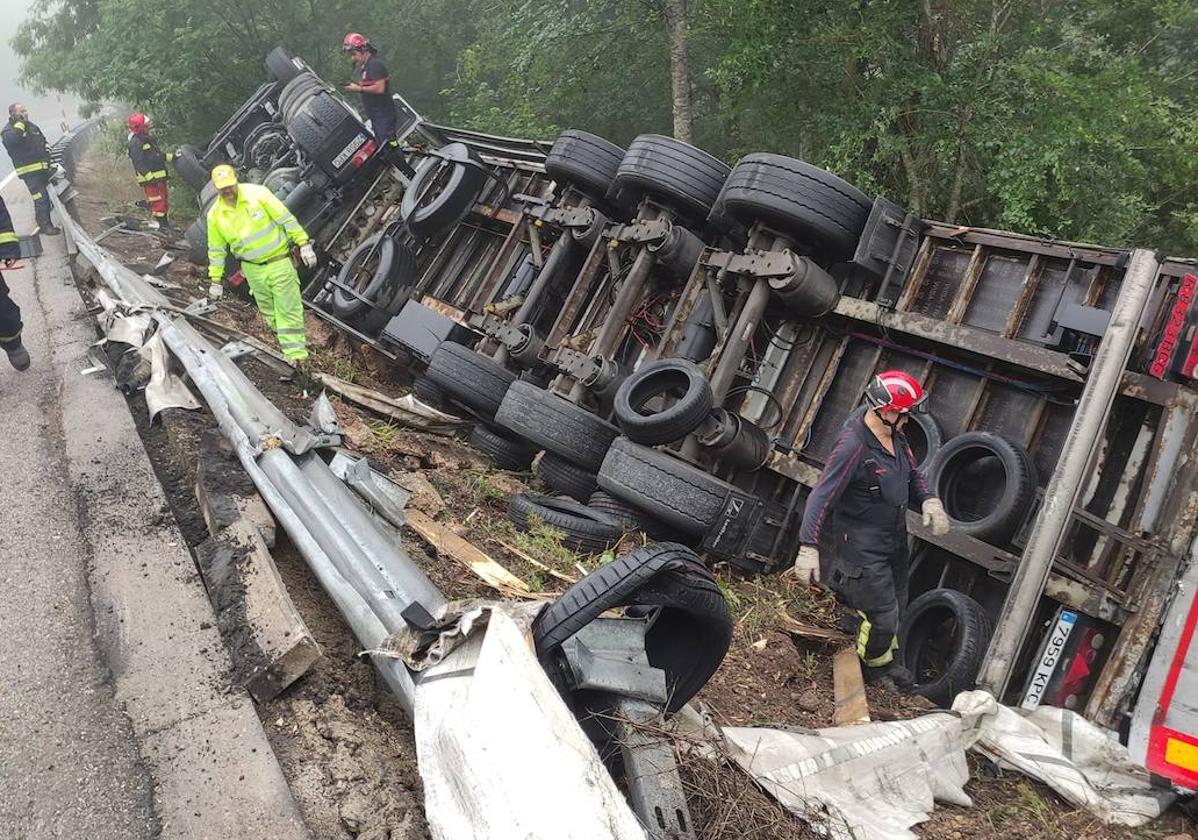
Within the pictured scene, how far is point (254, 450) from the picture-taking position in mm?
3514

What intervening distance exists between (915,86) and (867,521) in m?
6.00

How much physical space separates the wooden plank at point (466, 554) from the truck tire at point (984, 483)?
2234 mm

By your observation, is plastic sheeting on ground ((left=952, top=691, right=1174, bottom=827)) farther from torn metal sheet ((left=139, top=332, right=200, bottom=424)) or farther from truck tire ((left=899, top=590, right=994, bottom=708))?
torn metal sheet ((left=139, top=332, right=200, bottom=424))

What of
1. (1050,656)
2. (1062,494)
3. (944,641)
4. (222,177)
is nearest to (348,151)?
(222,177)

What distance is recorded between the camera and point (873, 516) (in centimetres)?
400

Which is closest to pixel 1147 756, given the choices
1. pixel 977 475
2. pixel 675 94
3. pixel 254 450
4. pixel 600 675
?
pixel 977 475

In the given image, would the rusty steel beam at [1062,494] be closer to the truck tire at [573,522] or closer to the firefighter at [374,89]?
the truck tire at [573,522]

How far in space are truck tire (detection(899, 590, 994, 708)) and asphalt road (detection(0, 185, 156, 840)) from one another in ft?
10.5

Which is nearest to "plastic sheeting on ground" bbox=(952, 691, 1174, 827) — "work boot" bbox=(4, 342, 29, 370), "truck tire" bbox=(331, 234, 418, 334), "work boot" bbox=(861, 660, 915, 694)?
"work boot" bbox=(861, 660, 915, 694)

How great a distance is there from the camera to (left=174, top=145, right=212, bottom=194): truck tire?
1059cm

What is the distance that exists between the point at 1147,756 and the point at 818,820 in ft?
5.91

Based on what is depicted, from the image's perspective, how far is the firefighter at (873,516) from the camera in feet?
12.7

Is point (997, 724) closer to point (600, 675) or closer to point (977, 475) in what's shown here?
point (977, 475)

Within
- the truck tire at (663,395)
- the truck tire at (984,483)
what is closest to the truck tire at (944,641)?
the truck tire at (984,483)
